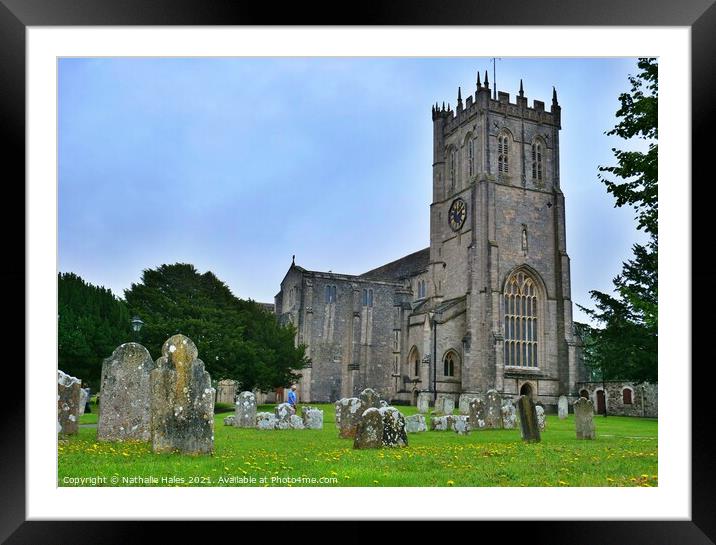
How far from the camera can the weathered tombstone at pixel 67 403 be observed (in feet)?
36.6

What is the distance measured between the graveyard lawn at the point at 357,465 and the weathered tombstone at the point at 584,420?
1776mm

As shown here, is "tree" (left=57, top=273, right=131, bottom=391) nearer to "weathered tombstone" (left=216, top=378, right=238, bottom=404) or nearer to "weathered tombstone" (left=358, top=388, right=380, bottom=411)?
"weathered tombstone" (left=216, top=378, right=238, bottom=404)

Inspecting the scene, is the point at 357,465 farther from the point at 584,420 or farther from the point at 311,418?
the point at 311,418

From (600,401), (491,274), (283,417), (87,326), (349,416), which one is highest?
(491,274)

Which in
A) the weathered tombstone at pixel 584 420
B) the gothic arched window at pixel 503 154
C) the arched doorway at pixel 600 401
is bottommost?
the arched doorway at pixel 600 401

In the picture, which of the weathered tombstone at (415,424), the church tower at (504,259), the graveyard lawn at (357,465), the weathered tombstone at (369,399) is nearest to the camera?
the graveyard lawn at (357,465)

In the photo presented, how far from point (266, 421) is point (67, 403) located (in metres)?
5.55

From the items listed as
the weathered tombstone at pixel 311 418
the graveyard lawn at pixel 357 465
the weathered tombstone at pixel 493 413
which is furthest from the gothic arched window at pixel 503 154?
the graveyard lawn at pixel 357 465

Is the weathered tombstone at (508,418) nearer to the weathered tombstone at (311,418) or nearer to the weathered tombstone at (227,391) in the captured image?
the weathered tombstone at (311,418)

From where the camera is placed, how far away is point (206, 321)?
89.7ft
